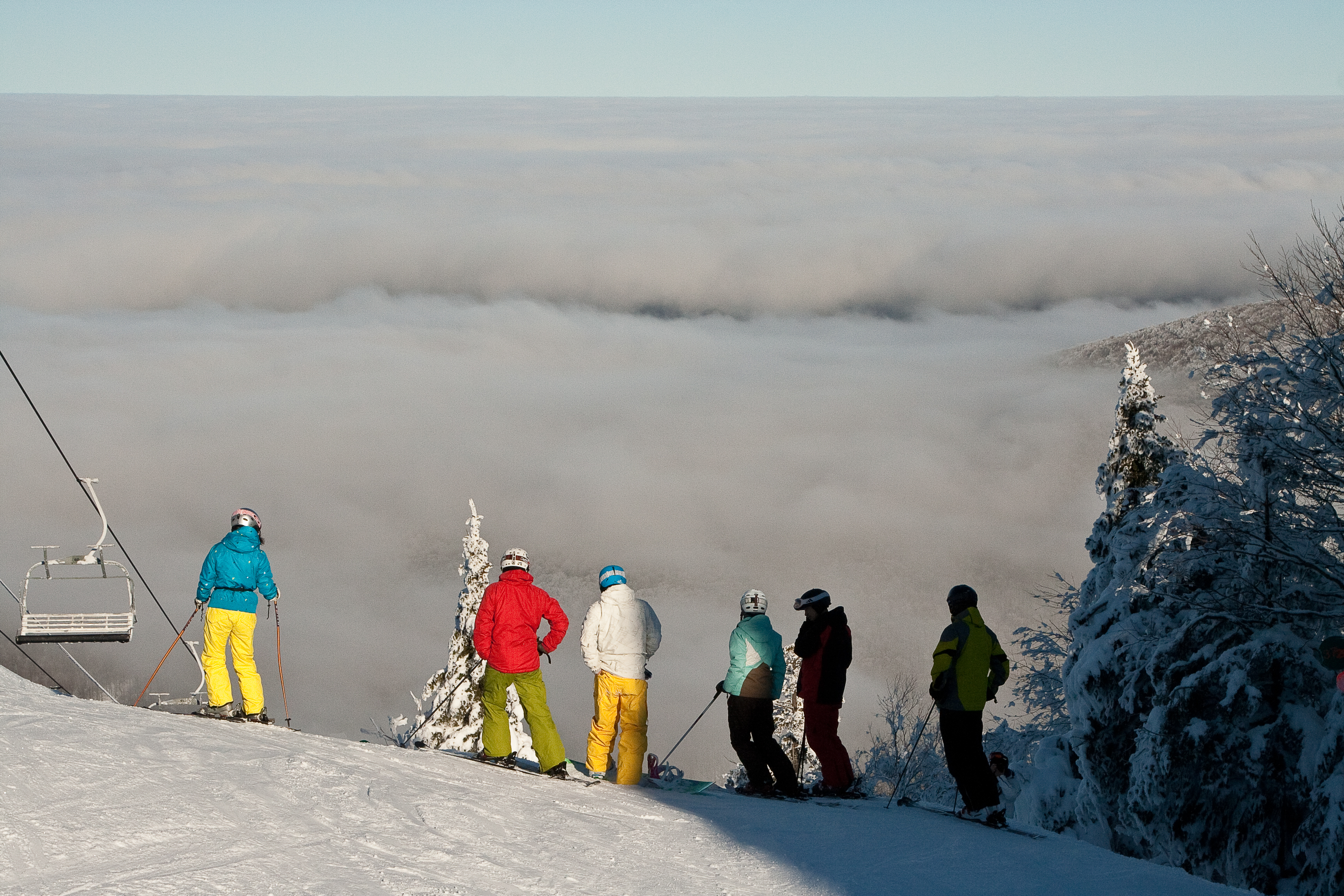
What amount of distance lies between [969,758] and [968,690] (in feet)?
1.92

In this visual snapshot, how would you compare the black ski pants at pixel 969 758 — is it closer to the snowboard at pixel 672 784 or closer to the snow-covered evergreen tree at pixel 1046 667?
the snowboard at pixel 672 784

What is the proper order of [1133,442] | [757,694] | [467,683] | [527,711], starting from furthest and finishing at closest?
[467,683] < [1133,442] < [757,694] < [527,711]

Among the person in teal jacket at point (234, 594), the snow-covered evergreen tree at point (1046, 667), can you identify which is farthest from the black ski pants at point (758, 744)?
the snow-covered evergreen tree at point (1046, 667)

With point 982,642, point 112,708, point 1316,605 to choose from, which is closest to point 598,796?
point 982,642

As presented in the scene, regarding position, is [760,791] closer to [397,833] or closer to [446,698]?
[446,698]

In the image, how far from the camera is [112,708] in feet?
31.0

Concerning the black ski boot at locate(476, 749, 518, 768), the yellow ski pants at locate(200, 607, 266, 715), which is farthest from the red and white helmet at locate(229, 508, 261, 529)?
the black ski boot at locate(476, 749, 518, 768)

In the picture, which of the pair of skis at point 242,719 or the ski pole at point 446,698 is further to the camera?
the ski pole at point 446,698

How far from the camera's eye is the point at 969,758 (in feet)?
30.9

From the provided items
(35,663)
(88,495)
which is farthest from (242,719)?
(88,495)

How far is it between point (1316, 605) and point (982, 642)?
20.5 ft

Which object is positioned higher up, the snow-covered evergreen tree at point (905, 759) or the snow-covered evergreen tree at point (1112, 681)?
the snow-covered evergreen tree at point (1112, 681)

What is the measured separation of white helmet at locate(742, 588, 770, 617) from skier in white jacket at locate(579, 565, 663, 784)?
31.7 inches

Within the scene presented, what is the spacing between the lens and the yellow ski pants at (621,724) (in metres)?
9.54
